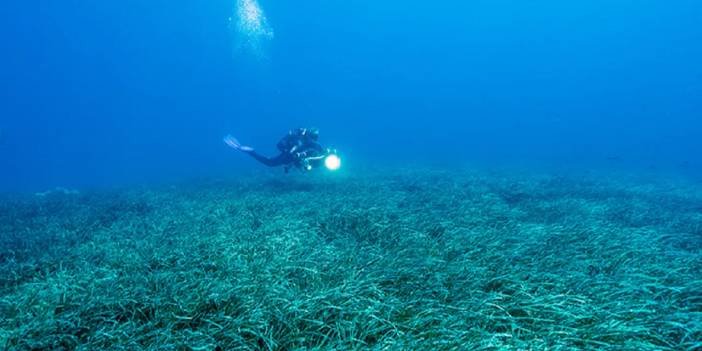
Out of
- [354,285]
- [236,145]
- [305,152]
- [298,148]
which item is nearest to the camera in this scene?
[354,285]

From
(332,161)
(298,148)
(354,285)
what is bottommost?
(354,285)

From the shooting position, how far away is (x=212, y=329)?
2.88m

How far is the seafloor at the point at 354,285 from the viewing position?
9.30ft

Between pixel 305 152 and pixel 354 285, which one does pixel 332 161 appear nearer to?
pixel 305 152

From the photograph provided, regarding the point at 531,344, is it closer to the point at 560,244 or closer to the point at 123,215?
the point at 560,244

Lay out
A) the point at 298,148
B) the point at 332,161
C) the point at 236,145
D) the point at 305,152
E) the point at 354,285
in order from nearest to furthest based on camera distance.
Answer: the point at 354,285 < the point at 332,161 < the point at 305,152 < the point at 298,148 < the point at 236,145

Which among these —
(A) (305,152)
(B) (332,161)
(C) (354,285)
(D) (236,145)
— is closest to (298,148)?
(A) (305,152)

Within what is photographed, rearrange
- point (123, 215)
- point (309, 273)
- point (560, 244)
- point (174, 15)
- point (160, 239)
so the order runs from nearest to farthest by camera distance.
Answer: point (309, 273)
point (560, 244)
point (160, 239)
point (123, 215)
point (174, 15)

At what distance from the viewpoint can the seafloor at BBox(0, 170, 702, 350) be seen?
2.83 metres

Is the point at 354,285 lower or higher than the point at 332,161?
lower

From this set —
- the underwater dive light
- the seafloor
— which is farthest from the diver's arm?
the seafloor

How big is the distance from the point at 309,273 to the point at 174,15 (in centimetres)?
24132

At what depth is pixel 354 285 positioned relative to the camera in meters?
3.76

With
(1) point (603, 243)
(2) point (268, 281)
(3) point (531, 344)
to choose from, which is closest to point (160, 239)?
(2) point (268, 281)
